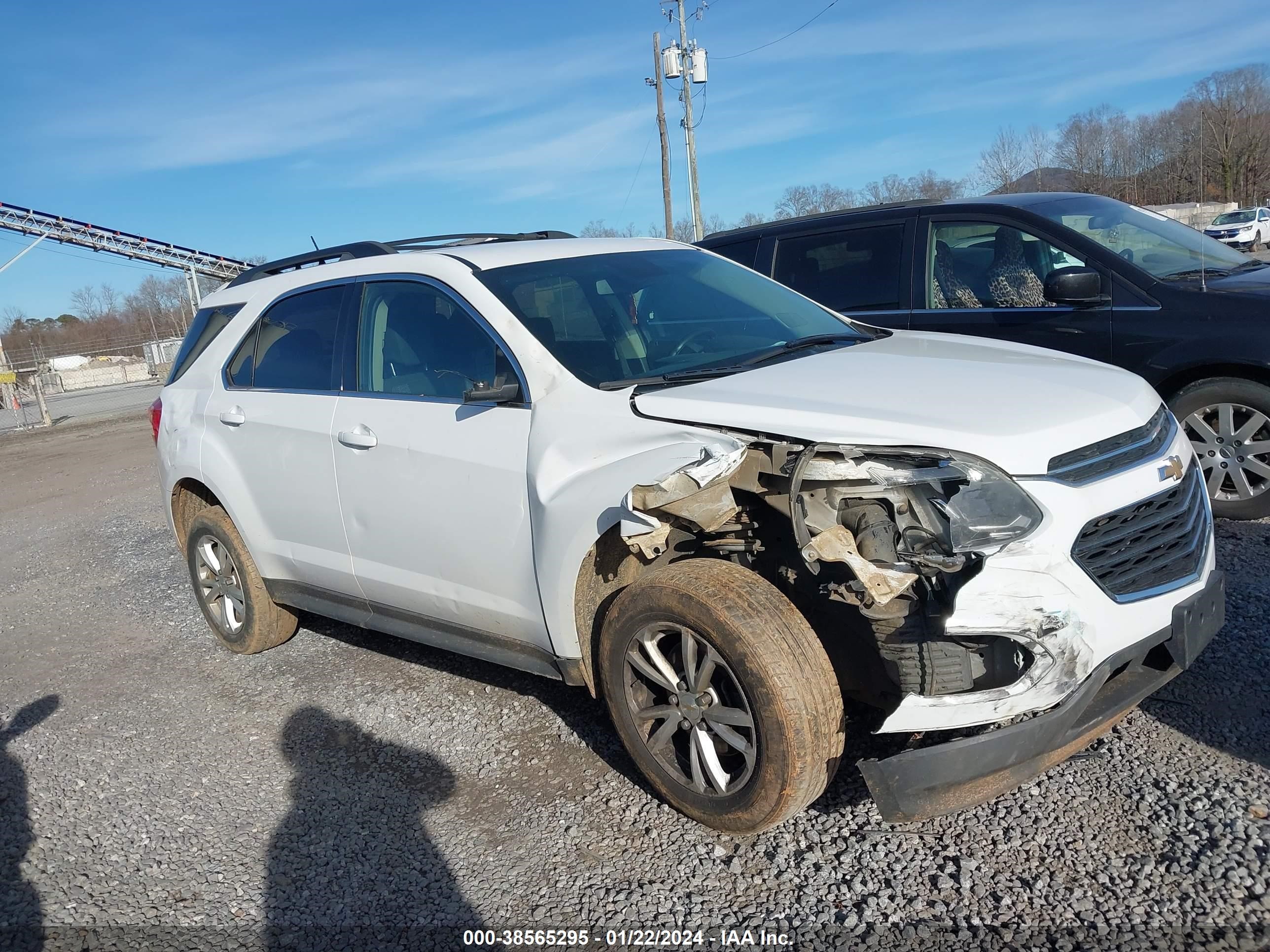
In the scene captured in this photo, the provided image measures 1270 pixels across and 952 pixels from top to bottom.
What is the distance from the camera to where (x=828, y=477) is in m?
2.81

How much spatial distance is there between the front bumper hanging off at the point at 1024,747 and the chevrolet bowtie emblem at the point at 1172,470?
1.21ft

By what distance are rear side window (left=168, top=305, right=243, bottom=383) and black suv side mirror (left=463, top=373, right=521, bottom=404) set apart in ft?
7.28

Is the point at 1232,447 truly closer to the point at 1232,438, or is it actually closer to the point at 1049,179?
the point at 1232,438

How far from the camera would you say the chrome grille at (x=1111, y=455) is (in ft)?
8.98

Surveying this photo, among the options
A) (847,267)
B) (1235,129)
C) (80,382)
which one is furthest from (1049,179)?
(847,267)

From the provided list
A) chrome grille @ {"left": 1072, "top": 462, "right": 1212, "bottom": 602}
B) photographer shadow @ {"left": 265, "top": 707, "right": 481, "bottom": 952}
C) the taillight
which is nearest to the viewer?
chrome grille @ {"left": 1072, "top": 462, "right": 1212, "bottom": 602}

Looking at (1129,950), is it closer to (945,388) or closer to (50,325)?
(945,388)

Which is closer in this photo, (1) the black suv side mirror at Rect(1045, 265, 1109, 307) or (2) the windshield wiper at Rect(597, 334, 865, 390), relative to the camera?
(2) the windshield wiper at Rect(597, 334, 865, 390)

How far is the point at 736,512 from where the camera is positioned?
304cm

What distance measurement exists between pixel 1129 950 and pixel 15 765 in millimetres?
4351

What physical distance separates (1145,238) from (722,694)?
4.60 meters

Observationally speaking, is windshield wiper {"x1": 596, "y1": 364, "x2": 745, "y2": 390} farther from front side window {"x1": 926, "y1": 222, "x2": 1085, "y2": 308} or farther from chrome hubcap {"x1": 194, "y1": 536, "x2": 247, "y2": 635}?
front side window {"x1": 926, "y1": 222, "x2": 1085, "y2": 308}

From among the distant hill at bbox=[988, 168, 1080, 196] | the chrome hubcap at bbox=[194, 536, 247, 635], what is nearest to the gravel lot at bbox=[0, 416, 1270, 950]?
the chrome hubcap at bbox=[194, 536, 247, 635]

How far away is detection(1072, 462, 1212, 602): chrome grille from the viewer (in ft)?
8.87
